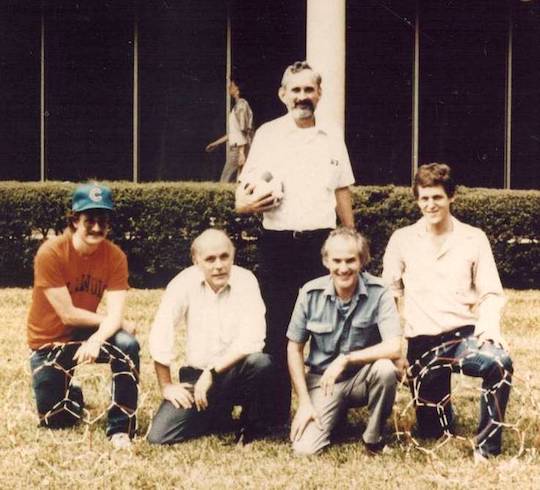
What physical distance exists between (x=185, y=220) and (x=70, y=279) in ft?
17.4

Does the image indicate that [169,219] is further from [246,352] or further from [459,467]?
[459,467]

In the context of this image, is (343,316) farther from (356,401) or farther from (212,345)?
(212,345)

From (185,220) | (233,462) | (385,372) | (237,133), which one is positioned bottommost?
(233,462)

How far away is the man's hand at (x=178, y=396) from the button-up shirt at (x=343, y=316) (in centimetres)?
56

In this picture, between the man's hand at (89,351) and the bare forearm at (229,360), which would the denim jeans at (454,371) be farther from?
the man's hand at (89,351)

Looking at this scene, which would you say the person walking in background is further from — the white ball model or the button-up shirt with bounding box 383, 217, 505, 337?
the button-up shirt with bounding box 383, 217, 505, 337

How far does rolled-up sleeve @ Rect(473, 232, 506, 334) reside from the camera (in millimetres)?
4871

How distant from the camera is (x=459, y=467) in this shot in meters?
4.75

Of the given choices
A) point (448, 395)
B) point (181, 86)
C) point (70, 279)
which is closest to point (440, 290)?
point (448, 395)

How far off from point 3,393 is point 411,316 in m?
2.36

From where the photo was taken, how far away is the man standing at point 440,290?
5.05 metres

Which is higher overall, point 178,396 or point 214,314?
point 214,314

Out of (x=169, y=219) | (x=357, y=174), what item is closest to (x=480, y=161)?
(x=357, y=174)

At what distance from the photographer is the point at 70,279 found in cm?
529
